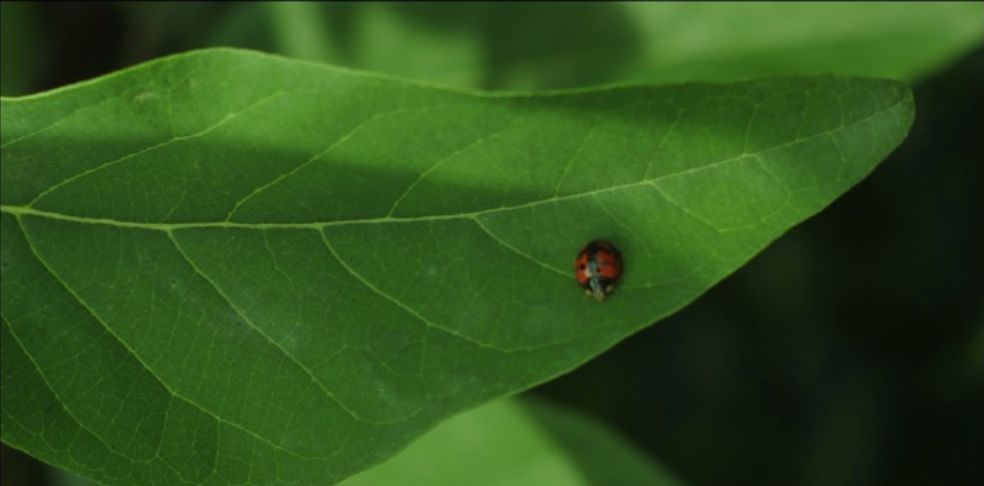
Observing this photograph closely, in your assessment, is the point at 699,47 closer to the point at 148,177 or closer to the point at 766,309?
the point at 148,177

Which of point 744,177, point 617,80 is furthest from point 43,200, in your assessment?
point 617,80

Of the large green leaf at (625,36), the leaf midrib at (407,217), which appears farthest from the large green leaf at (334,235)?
the large green leaf at (625,36)

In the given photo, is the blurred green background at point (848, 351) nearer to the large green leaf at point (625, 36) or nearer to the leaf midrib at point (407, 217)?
the large green leaf at point (625, 36)

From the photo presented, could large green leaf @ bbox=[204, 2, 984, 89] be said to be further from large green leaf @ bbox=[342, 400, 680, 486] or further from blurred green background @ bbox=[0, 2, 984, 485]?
blurred green background @ bbox=[0, 2, 984, 485]

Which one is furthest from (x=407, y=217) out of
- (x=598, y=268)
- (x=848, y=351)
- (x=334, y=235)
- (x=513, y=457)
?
(x=848, y=351)

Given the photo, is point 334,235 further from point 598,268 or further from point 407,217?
point 598,268

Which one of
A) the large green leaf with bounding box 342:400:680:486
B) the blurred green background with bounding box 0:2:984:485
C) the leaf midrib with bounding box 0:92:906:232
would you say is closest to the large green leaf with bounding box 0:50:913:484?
the leaf midrib with bounding box 0:92:906:232
